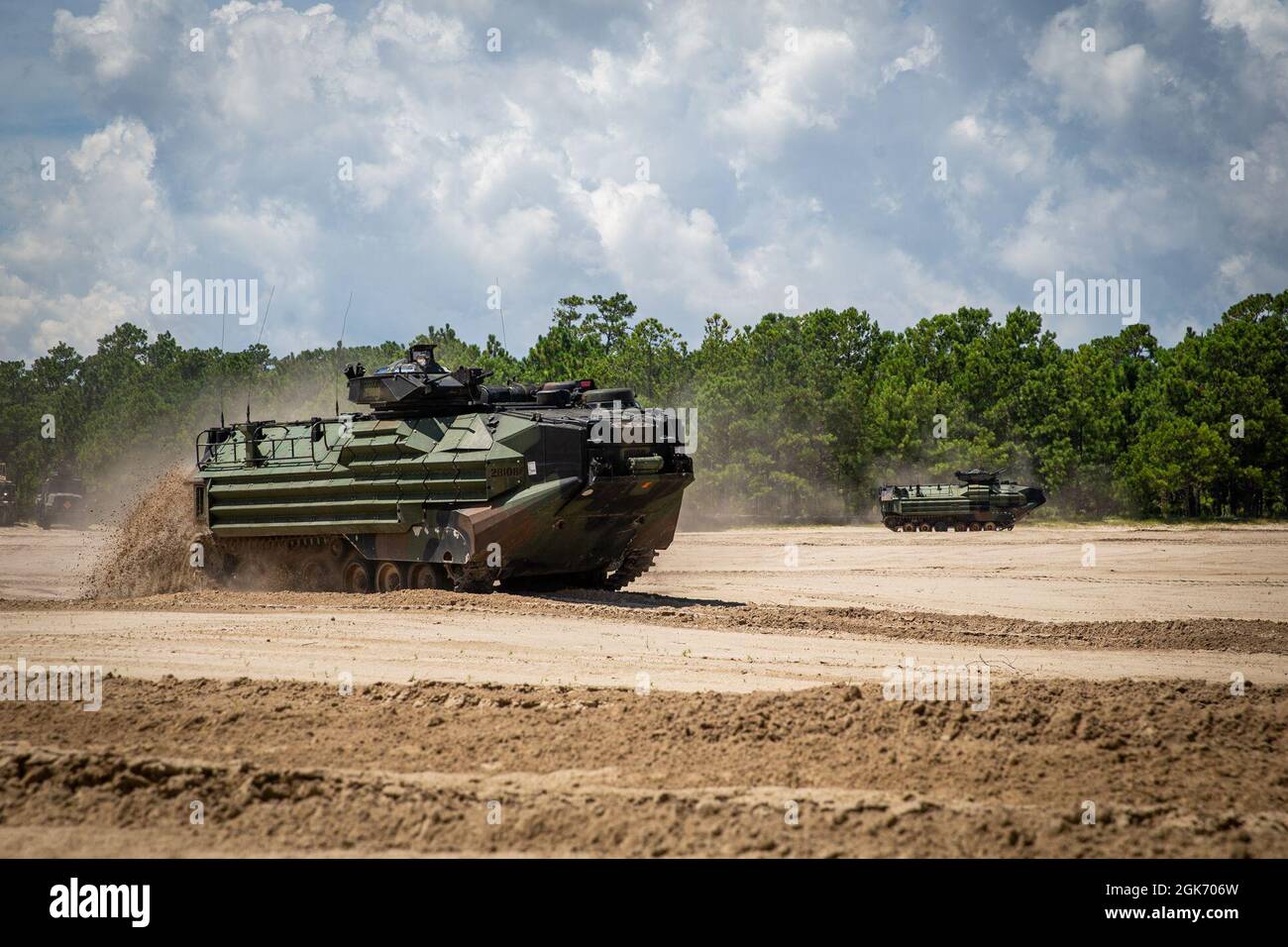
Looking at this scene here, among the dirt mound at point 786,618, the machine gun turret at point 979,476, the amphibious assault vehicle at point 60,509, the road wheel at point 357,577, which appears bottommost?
the dirt mound at point 786,618

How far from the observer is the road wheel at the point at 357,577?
1984cm

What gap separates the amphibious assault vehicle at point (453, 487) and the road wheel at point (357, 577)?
28 millimetres

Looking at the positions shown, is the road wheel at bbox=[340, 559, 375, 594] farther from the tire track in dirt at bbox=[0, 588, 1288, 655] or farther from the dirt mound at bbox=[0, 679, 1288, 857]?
the dirt mound at bbox=[0, 679, 1288, 857]

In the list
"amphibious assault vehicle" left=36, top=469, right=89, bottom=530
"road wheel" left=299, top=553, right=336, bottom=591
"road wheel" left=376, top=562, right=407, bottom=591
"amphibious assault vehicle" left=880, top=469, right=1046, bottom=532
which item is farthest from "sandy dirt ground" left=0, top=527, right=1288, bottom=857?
"amphibious assault vehicle" left=36, top=469, right=89, bottom=530

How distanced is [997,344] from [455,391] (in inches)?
2032

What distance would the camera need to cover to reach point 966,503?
143ft

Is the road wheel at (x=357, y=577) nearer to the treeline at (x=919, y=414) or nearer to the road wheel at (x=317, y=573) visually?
the road wheel at (x=317, y=573)

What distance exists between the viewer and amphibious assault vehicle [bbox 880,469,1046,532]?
43406 millimetres

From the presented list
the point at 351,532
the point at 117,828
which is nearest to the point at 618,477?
the point at 351,532

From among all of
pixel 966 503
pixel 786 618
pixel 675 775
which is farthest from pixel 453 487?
pixel 966 503

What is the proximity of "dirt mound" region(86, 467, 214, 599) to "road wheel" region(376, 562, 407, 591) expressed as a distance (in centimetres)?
461

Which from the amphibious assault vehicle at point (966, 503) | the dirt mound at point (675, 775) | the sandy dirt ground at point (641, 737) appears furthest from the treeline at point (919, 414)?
the dirt mound at point (675, 775)

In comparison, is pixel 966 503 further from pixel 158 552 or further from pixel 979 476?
pixel 158 552
